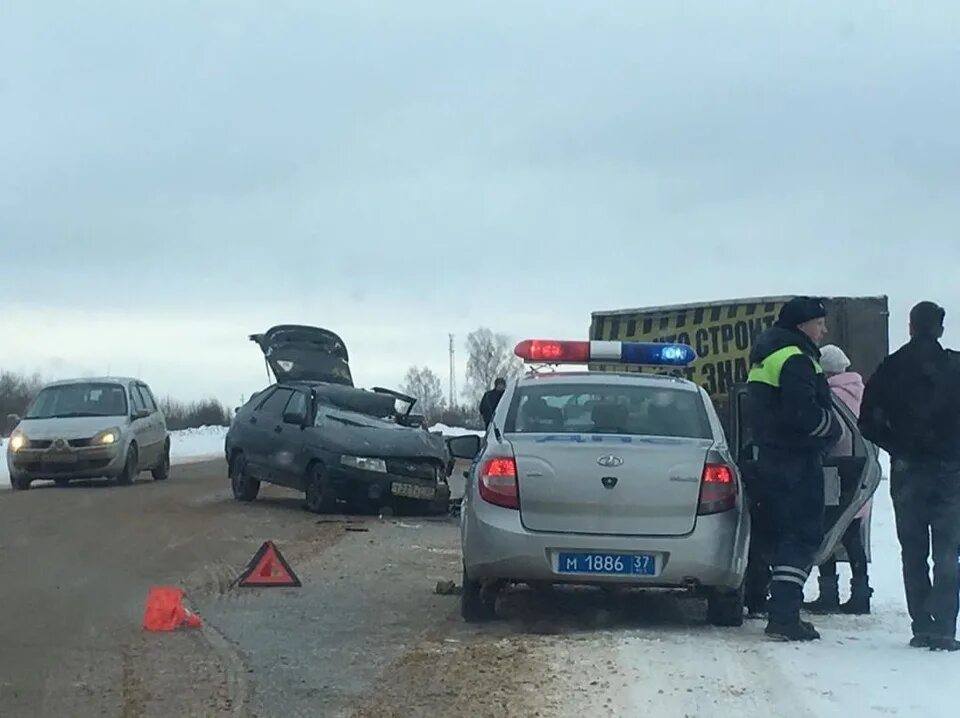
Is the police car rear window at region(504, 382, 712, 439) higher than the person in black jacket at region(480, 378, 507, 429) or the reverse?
higher

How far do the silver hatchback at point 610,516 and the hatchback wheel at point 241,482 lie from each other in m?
10.9

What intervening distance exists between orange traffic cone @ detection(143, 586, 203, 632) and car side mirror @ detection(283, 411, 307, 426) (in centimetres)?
869

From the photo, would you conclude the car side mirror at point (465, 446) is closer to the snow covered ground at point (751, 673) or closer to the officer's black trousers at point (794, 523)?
the snow covered ground at point (751, 673)

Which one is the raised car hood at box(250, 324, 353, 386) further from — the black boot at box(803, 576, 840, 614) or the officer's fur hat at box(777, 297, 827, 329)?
the officer's fur hat at box(777, 297, 827, 329)

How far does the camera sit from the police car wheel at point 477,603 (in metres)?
8.62

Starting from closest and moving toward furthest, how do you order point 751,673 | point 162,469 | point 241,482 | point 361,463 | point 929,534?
point 751,673 → point 929,534 → point 361,463 → point 241,482 → point 162,469

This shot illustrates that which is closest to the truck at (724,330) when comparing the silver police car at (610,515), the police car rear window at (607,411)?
the police car rear window at (607,411)

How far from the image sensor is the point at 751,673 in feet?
22.7

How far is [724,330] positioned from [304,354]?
23.9ft

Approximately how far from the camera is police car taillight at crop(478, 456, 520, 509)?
323 inches

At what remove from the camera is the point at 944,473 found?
304 inches

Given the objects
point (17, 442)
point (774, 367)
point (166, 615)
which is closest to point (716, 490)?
point (774, 367)

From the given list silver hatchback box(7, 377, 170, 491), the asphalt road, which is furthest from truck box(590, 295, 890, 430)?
silver hatchback box(7, 377, 170, 491)

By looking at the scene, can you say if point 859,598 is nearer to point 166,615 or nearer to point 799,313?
point 799,313
